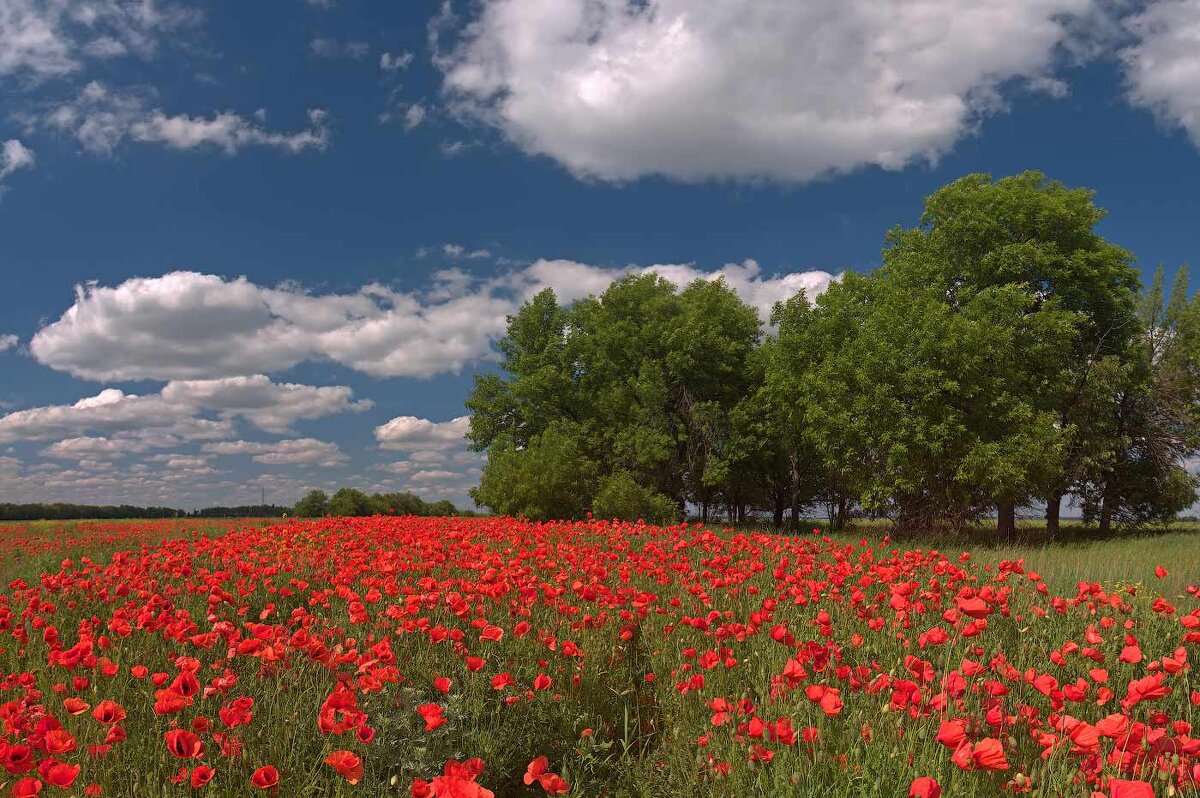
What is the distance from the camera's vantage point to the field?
3.89 meters


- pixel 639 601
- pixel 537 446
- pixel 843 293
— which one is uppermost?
pixel 843 293

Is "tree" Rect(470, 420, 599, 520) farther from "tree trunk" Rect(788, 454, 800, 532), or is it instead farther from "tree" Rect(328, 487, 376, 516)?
"tree" Rect(328, 487, 376, 516)

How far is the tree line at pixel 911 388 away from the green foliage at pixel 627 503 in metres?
0.09

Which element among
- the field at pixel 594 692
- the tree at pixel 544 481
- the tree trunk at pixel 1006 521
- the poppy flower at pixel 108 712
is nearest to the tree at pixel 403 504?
the tree at pixel 544 481

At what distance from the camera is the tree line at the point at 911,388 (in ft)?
80.8

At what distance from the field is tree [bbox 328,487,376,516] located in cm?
3350

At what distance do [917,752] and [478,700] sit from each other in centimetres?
287

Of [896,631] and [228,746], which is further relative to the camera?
[896,631]

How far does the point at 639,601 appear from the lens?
21.9 feet

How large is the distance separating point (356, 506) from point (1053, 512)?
116 ft

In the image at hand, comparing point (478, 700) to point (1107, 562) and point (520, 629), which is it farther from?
point (1107, 562)

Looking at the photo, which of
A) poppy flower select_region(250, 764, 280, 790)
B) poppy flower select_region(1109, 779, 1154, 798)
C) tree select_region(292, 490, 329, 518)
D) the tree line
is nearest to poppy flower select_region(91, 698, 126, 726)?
poppy flower select_region(250, 764, 280, 790)

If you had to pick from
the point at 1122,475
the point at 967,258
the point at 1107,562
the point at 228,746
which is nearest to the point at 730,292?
the point at 967,258

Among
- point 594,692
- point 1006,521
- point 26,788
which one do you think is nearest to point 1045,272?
point 1006,521
